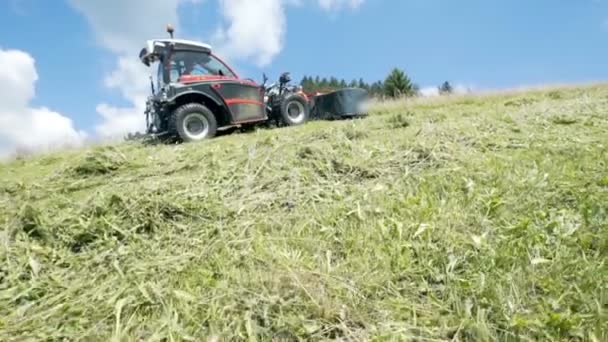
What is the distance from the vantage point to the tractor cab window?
6250 millimetres

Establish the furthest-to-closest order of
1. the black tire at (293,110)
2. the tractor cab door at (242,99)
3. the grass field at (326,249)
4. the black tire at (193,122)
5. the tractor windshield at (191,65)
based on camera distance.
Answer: the black tire at (293,110), the tractor cab door at (242,99), the tractor windshield at (191,65), the black tire at (193,122), the grass field at (326,249)

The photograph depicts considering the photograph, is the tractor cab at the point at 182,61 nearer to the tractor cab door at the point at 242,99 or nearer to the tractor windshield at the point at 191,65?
the tractor windshield at the point at 191,65

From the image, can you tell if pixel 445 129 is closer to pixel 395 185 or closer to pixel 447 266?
pixel 395 185

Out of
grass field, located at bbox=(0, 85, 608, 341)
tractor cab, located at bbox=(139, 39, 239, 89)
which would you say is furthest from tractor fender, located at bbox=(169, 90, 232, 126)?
grass field, located at bbox=(0, 85, 608, 341)

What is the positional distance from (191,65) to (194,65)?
2.0 inches

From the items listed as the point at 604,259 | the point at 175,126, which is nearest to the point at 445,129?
the point at 604,259

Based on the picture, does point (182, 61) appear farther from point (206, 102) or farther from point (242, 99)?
point (242, 99)

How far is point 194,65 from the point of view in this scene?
6406 millimetres

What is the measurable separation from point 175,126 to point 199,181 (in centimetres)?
328

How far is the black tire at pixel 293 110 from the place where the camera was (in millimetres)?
7484

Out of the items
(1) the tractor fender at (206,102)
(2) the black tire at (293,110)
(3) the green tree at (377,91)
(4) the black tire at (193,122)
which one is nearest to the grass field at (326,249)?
(4) the black tire at (193,122)

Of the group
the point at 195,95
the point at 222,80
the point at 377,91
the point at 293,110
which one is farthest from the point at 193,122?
the point at 377,91

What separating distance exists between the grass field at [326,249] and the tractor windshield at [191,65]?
11.6ft

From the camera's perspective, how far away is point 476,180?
2.55m
